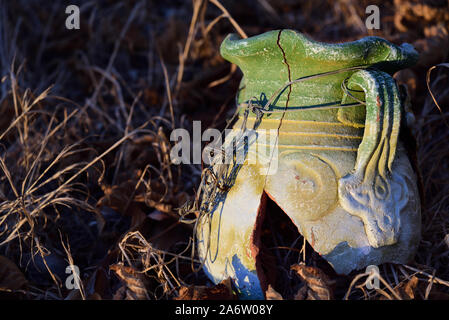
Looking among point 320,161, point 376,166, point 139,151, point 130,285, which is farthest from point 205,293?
point 139,151

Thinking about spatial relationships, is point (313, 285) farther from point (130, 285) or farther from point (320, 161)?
point (130, 285)

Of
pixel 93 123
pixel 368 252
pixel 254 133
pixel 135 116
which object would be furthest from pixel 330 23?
pixel 368 252

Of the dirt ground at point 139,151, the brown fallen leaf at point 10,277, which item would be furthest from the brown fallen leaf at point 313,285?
the brown fallen leaf at point 10,277

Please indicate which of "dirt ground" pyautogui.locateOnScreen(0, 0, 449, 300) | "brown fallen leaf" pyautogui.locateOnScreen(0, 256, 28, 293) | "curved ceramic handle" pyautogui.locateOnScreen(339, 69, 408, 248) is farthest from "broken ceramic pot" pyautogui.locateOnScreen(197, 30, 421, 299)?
"brown fallen leaf" pyautogui.locateOnScreen(0, 256, 28, 293)

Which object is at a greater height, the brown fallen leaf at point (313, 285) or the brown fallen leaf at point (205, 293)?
the brown fallen leaf at point (313, 285)

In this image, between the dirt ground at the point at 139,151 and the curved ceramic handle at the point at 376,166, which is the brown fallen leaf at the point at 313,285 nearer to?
the dirt ground at the point at 139,151

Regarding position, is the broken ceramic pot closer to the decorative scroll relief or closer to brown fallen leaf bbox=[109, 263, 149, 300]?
the decorative scroll relief

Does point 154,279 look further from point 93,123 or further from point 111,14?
point 111,14
